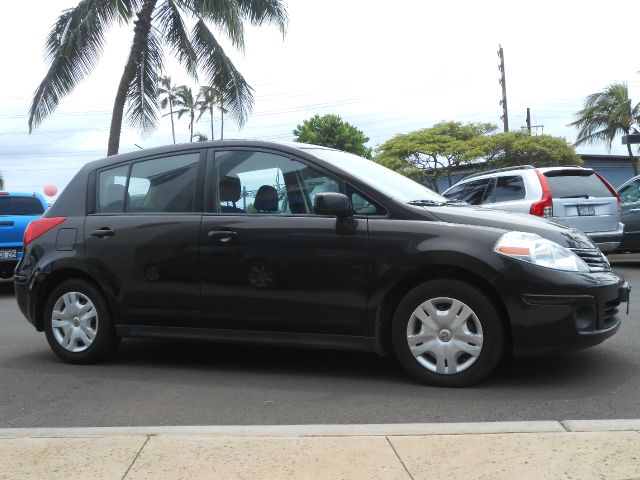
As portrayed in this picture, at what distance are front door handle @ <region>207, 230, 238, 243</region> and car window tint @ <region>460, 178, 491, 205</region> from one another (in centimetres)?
657

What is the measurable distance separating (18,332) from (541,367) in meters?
5.39

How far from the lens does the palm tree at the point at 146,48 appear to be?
56.2 ft

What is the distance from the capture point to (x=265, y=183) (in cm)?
523

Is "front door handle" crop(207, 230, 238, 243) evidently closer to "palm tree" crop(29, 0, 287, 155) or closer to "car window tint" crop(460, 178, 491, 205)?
"car window tint" crop(460, 178, 491, 205)

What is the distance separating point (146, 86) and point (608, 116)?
24044mm

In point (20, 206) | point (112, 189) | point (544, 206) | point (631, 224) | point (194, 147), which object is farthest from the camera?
point (20, 206)

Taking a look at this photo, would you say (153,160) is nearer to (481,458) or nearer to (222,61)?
(481,458)

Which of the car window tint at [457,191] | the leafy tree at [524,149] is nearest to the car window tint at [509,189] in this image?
the car window tint at [457,191]

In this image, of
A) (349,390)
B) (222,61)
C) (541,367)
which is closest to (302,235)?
(349,390)

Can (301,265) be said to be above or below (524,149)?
below

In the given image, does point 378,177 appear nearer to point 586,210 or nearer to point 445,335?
point 445,335

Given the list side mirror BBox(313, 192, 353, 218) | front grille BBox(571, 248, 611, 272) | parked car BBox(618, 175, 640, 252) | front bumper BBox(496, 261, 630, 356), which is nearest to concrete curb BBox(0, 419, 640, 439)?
front bumper BBox(496, 261, 630, 356)

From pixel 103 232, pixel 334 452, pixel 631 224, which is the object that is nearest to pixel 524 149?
pixel 631 224

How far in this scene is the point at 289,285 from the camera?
4918 mm
